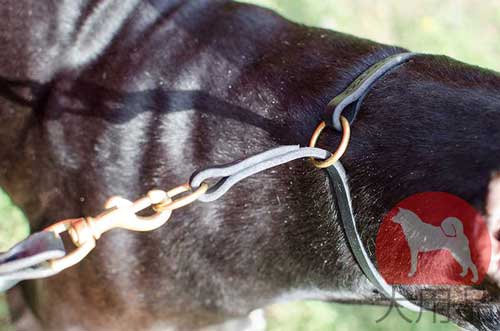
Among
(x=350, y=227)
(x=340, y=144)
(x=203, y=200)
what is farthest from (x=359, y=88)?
(x=203, y=200)

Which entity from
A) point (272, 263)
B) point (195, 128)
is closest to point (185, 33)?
point (195, 128)

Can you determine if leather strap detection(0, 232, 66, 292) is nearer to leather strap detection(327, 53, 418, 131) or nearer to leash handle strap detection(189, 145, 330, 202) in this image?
leash handle strap detection(189, 145, 330, 202)

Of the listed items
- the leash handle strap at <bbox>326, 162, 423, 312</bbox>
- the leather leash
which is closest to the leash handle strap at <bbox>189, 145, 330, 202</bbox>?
the leather leash

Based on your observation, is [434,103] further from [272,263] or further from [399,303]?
[272,263]

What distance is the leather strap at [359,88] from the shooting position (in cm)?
143

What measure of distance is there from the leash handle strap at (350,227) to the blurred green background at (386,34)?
1689 millimetres

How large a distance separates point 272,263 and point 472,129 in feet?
2.25

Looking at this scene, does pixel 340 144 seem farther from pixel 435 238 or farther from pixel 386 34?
pixel 386 34

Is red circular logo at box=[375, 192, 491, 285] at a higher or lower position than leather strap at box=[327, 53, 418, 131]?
lower

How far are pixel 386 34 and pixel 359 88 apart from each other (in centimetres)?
286

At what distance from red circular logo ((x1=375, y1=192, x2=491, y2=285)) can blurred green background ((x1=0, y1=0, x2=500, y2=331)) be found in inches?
70.1

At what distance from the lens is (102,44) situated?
1.87 meters

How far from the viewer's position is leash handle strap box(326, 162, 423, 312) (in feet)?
4.75

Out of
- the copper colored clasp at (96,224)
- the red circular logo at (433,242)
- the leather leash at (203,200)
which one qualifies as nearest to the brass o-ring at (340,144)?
A: the leather leash at (203,200)
